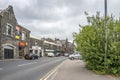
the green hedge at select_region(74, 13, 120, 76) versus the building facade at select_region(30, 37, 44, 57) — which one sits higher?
the building facade at select_region(30, 37, 44, 57)

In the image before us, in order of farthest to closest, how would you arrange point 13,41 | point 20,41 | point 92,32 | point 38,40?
point 38,40 < point 20,41 < point 13,41 < point 92,32

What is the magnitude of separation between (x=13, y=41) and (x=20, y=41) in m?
5.72

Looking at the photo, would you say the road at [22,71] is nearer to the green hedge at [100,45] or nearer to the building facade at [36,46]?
the green hedge at [100,45]

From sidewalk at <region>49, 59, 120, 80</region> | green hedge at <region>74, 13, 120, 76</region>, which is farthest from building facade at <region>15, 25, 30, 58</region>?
sidewalk at <region>49, 59, 120, 80</region>

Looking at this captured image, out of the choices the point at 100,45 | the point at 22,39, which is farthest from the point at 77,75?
the point at 22,39

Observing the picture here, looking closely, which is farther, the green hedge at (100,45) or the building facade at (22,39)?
the building facade at (22,39)

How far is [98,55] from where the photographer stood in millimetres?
20141

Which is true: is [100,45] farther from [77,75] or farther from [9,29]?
[9,29]

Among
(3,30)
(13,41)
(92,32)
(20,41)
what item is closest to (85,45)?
(92,32)

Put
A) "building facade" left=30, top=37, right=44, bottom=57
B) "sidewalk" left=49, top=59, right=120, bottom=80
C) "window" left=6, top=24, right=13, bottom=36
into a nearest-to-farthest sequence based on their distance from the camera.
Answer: "sidewalk" left=49, top=59, right=120, bottom=80 → "window" left=6, top=24, right=13, bottom=36 → "building facade" left=30, top=37, right=44, bottom=57

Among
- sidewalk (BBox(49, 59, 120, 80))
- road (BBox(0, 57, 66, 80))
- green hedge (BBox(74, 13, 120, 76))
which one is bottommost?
sidewalk (BBox(49, 59, 120, 80))

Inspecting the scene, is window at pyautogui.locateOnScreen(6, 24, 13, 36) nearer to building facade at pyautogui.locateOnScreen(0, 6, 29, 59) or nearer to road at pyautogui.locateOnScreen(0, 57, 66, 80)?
building facade at pyautogui.locateOnScreen(0, 6, 29, 59)

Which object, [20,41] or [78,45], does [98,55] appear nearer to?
[78,45]

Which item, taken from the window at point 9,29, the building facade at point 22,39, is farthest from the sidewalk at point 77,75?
the building facade at point 22,39
